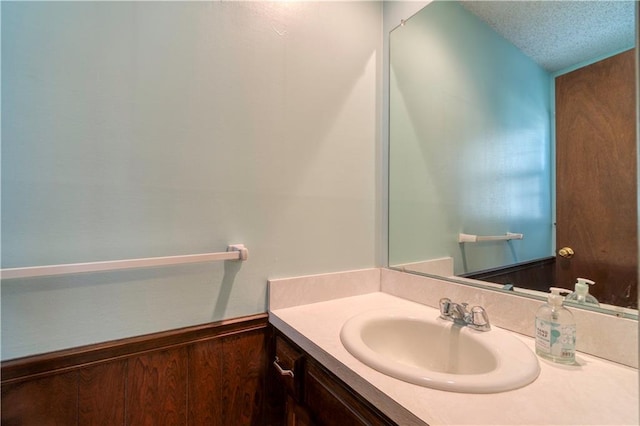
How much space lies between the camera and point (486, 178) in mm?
1172

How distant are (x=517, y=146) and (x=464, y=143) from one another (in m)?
0.21

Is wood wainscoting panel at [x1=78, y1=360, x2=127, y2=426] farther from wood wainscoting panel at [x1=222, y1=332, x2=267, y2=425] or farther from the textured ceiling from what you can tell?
the textured ceiling

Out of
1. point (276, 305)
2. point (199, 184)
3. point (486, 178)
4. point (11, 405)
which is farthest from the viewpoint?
point (486, 178)

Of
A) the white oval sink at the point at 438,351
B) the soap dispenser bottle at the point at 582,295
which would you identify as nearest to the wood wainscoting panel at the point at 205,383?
the white oval sink at the point at 438,351

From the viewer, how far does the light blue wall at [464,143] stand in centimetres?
101

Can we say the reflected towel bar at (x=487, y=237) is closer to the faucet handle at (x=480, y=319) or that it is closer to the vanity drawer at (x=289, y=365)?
the faucet handle at (x=480, y=319)

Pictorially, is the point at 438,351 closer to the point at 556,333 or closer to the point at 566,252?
the point at 556,333

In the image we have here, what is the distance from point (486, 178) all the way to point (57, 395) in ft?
5.18

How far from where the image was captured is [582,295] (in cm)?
79

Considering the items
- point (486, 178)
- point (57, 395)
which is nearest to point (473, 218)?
point (486, 178)

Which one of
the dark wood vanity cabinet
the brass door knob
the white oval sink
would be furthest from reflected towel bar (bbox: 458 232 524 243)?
the dark wood vanity cabinet

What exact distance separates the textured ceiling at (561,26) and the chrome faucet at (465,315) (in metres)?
0.84

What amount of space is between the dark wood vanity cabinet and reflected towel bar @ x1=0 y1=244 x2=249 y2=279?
13.1 inches

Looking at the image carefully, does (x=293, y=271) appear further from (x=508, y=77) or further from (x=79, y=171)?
(x=508, y=77)
